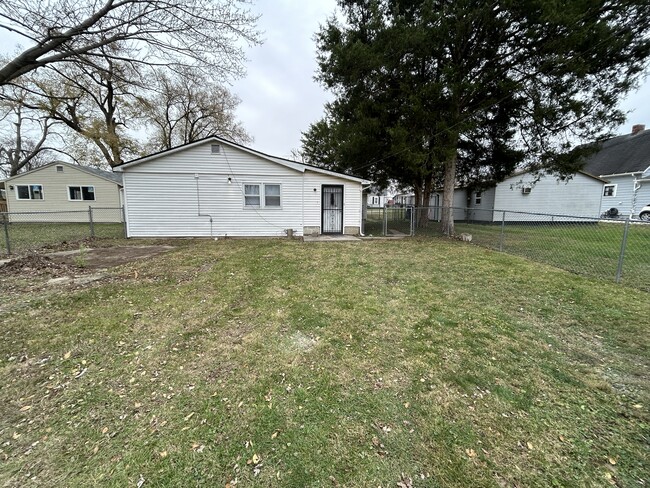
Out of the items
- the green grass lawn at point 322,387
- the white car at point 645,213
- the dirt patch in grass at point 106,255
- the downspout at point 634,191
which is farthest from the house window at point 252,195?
the downspout at point 634,191

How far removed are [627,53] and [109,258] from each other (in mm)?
17491

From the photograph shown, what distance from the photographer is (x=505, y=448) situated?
1.95m

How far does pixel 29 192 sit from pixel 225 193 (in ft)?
51.8

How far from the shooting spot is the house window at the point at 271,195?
464 inches

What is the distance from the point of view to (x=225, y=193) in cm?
1145

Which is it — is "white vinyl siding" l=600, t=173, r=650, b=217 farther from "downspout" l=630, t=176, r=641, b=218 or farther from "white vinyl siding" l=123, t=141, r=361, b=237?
"white vinyl siding" l=123, t=141, r=361, b=237

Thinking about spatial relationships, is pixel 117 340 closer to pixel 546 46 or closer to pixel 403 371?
pixel 403 371

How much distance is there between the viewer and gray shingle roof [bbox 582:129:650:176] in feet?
59.2

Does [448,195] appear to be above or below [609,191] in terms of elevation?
below

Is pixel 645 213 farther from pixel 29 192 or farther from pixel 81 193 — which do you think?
A: pixel 29 192

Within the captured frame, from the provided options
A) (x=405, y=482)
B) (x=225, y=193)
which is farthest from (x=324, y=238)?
(x=405, y=482)

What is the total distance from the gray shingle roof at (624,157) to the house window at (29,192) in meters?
34.2

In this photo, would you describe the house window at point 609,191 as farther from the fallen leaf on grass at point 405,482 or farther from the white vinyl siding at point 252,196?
the fallen leaf on grass at point 405,482

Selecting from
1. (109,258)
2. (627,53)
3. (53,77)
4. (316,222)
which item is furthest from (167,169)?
(627,53)
